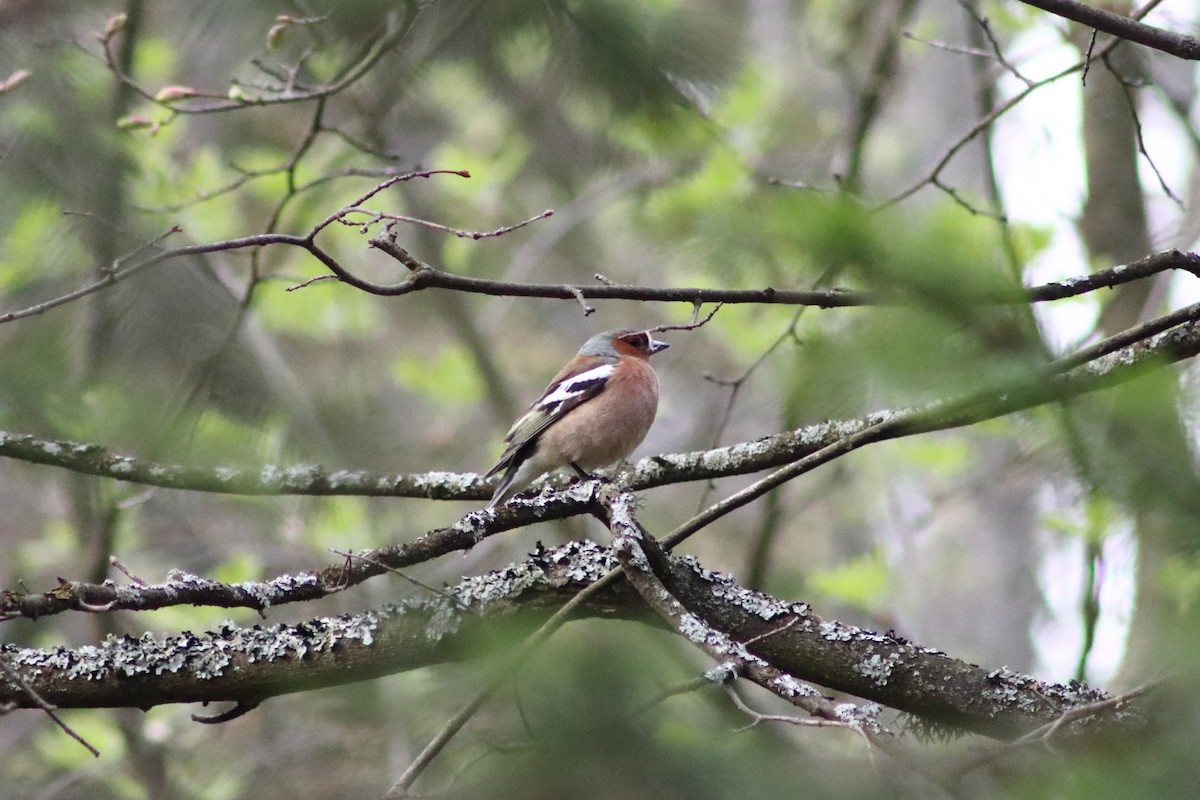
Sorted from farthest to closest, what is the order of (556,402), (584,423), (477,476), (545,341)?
(545,341), (556,402), (584,423), (477,476)

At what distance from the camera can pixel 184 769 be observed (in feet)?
24.3

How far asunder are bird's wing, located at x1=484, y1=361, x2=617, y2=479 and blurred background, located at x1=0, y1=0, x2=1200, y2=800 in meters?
0.80

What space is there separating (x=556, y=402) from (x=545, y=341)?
867cm

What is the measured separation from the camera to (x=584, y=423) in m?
6.48

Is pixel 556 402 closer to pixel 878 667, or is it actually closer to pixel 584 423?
pixel 584 423

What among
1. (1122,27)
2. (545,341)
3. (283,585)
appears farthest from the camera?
(545,341)

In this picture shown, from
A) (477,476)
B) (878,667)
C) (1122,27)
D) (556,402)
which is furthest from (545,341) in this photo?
(1122,27)

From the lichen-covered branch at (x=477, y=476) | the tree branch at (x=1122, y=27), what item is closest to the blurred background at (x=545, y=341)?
the lichen-covered branch at (x=477, y=476)

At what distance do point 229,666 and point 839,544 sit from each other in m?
11.6

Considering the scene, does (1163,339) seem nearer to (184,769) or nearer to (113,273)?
(113,273)

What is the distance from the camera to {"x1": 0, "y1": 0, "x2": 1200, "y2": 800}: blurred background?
6.72 feet

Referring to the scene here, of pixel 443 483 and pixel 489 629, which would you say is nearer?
pixel 489 629

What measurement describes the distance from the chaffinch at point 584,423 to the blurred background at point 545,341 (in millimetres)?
544

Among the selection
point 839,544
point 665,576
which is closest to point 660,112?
point 665,576
